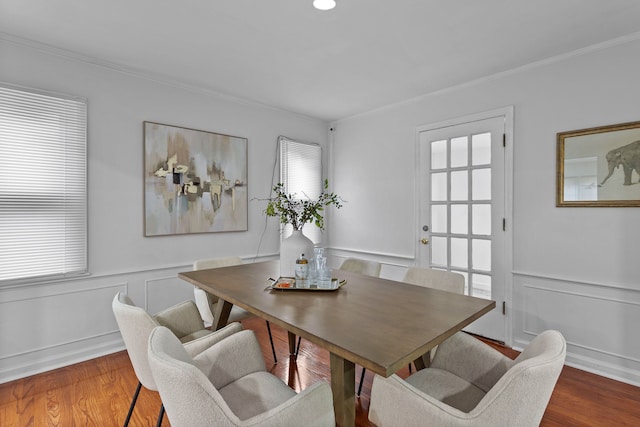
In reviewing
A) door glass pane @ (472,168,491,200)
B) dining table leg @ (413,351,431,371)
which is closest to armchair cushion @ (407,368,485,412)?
dining table leg @ (413,351,431,371)

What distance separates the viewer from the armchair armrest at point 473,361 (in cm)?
146

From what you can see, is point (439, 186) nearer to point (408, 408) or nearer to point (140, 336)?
point (408, 408)

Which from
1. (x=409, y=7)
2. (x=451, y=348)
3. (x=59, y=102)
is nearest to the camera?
(x=451, y=348)

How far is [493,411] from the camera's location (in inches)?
40.3

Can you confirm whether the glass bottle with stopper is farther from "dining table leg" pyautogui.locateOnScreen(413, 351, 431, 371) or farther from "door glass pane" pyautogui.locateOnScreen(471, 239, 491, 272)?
"door glass pane" pyautogui.locateOnScreen(471, 239, 491, 272)

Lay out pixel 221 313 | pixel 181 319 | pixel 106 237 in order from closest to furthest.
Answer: pixel 181 319 < pixel 221 313 < pixel 106 237

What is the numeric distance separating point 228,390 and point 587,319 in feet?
9.41

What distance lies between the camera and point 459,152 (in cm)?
342

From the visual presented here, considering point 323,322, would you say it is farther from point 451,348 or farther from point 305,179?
point 305,179

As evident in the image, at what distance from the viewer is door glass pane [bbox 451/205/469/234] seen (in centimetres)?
337

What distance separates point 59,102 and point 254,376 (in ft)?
8.87

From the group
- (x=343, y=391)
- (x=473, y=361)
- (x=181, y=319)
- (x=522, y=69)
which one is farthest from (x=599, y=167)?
(x=181, y=319)

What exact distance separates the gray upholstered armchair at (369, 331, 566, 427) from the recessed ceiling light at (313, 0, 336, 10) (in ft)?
6.80

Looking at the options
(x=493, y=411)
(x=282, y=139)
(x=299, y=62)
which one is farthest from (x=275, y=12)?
(x=493, y=411)
